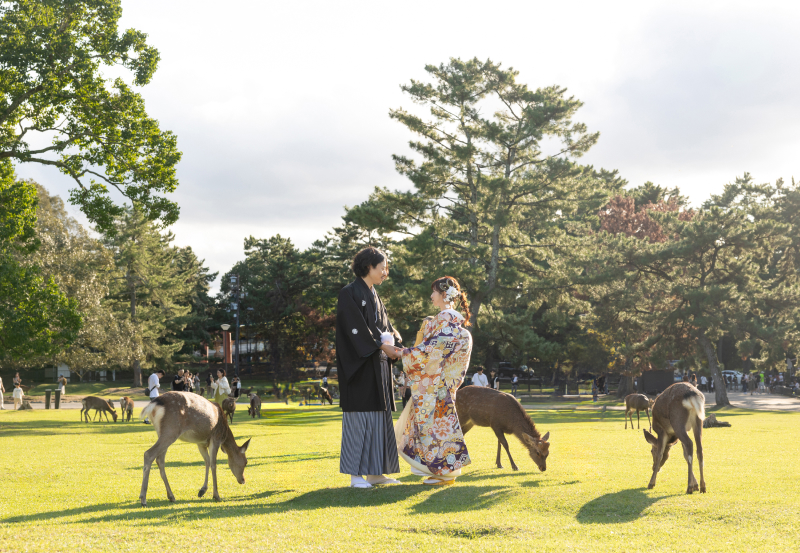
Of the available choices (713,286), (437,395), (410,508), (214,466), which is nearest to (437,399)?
(437,395)

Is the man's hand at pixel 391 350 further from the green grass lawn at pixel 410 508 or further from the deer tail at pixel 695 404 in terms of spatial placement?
the deer tail at pixel 695 404

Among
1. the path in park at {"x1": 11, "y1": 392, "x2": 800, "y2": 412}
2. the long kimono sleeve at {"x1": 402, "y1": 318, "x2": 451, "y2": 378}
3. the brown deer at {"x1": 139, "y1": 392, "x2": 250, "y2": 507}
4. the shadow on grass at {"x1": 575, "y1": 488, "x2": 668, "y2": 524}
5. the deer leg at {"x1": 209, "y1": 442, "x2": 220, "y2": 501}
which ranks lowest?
the path in park at {"x1": 11, "y1": 392, "x2": 800, "y2": 412}

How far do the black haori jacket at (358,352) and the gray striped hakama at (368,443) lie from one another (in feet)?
0.31

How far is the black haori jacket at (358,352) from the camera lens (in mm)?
7109

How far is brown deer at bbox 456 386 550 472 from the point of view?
28.6 feet

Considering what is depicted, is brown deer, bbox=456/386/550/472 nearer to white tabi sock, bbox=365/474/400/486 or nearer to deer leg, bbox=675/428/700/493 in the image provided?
deer leg, bbox=675/428/700/493

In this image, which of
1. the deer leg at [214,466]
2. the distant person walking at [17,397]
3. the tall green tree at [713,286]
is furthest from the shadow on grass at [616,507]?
the distant person walking at [17,397]

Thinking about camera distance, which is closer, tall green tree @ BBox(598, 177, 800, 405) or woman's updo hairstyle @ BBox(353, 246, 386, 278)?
woman's updo hairstyle @ BBox(353, 246, 386, 278)

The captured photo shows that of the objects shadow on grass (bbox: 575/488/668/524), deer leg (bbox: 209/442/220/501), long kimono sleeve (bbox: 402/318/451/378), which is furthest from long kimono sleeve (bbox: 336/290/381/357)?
shadow on grass (bbox: 575/488/668/524)

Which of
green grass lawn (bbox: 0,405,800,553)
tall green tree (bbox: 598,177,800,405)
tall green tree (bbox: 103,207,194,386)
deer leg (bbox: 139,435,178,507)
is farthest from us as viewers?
tall green tree (bbox: 103,207,194,386)

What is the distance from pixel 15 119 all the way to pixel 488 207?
1809 cm

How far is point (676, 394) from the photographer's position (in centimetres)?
713

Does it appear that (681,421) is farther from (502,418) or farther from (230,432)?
(230,432)

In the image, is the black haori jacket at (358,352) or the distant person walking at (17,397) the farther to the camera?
the distant person walking at (17,397)
